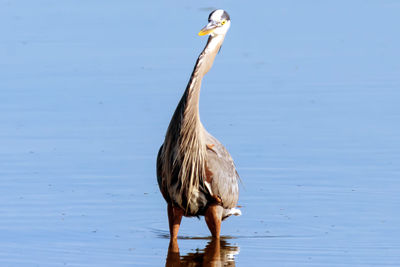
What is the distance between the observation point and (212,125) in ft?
40.1

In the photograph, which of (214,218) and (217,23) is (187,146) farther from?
(217,23)

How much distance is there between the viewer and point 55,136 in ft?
38.9

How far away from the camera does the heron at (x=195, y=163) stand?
27.3 feet

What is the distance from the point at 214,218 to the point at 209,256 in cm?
33

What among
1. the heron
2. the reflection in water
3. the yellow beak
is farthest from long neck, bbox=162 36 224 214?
the reflection in water

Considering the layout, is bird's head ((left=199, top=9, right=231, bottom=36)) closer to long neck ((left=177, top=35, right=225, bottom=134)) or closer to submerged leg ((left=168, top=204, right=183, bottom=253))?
long neck ((left=177, top=35, right=225, bottom=134))

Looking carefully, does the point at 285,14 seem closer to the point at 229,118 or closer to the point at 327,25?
the point at 327,25

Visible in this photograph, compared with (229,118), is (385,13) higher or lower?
higher

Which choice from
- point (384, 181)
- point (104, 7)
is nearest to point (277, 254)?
point (384, 181)

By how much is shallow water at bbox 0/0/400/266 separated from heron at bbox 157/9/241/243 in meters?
0.43

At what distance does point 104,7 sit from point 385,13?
527 centimetres

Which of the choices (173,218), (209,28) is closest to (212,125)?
(173,218)

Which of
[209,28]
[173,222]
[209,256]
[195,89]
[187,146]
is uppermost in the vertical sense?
[209,28]

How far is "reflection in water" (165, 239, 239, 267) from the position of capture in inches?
332
